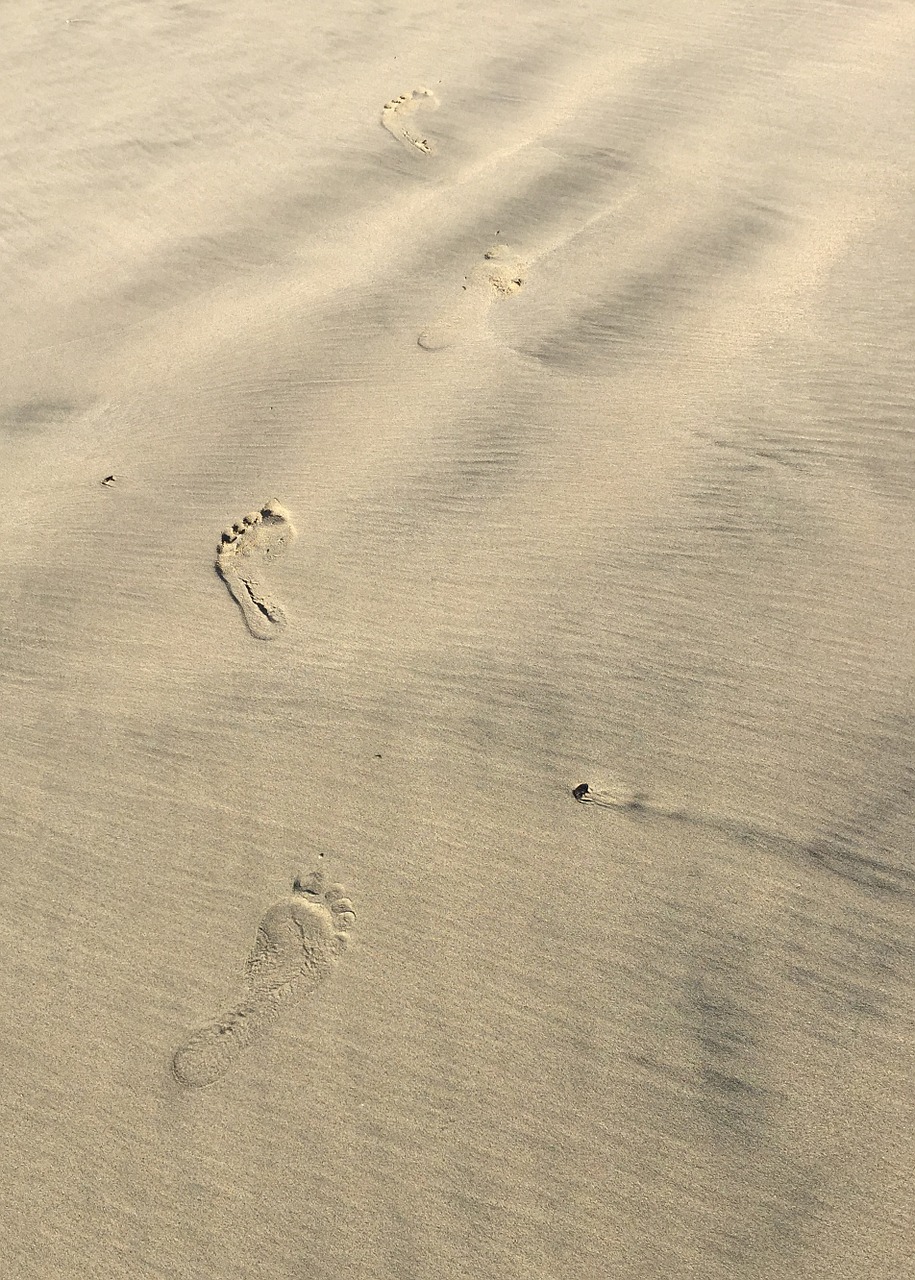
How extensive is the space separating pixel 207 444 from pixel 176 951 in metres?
1.53

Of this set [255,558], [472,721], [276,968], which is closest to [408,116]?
[255,558]

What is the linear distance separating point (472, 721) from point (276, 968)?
60 centimetres

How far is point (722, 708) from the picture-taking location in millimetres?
2062

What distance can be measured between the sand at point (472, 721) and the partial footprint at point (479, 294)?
0.01m

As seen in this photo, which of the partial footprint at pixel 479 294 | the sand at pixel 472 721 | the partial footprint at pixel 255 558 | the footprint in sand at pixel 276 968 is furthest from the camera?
the partial footprint at pixel 479 294

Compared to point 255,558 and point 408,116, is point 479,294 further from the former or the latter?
point 408,116

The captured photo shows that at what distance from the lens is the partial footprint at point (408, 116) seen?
4.16 m

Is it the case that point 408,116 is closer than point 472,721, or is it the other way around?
point 472,721

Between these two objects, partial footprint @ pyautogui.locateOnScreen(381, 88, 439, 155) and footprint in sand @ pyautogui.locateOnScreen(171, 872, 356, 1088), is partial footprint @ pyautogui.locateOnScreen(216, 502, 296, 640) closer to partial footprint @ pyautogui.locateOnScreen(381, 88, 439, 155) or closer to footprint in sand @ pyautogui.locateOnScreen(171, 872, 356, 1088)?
footprint in sand @ pyautogui.locateOnScreen(171, 872, 356, 1088)

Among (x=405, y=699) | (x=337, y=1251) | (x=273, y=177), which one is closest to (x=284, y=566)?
(x=405, y=699)

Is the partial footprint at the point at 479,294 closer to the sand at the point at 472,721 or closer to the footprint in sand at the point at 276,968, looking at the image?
the sand at the point at 472,721

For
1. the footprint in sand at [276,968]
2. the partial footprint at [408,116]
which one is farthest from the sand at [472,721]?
the partial footprint at [408,116]

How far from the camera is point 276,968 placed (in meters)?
1.83

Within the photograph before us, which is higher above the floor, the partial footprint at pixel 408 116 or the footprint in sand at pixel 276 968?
the partial footprint at pixel 408 116
